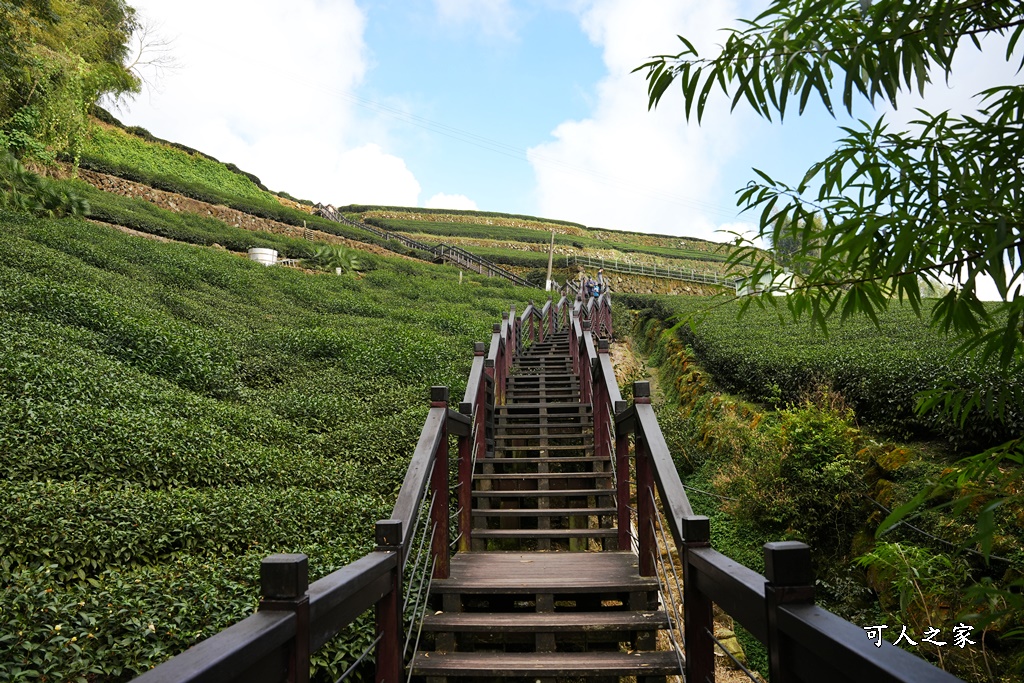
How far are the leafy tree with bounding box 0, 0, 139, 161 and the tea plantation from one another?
324cm

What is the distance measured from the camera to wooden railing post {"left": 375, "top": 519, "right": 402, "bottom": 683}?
2.51 meters

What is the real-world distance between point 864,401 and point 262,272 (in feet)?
47.9

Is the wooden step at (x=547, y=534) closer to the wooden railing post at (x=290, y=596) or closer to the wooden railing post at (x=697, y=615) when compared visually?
the wooden railing post at (x=697, y=615)

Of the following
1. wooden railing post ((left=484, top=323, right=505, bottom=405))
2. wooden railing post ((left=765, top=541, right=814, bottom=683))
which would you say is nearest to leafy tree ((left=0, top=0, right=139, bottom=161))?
wooden railing post ((left=484, top=323, right=505, bottom=405))

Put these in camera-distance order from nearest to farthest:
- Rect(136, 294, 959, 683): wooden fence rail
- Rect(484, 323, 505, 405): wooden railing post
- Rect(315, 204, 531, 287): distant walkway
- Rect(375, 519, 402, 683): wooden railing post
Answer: Rect(136, 294, 959, 683): wooden fence rail, Rect(375, 519, 402, 683): wooden railing post, Rect(484, 323, 505, 405): wooden railing post, Rect(315, 204, 531, 287): distant walkway

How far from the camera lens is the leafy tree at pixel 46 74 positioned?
11891 millimetres

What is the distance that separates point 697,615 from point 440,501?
176 cm

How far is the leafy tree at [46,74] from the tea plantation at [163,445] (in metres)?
3.24

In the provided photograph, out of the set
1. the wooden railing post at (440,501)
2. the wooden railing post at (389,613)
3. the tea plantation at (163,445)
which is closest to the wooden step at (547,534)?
the tea plantation at (163,445)

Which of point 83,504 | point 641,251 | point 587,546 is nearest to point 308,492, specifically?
point 83,504

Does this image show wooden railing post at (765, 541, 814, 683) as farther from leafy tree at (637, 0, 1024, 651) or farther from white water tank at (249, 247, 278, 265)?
white water tank at (249, 247, 278, 265)

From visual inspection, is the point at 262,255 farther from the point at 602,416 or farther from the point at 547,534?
the point at 547,534

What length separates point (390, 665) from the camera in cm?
256

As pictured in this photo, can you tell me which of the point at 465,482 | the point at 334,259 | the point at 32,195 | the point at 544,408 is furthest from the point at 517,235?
the point at 465,482
